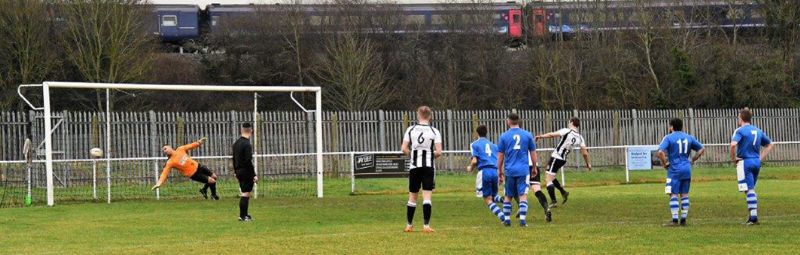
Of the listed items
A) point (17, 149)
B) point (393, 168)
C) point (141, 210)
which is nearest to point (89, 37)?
point (17, 149)

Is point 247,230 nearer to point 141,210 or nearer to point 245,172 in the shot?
point 245,172

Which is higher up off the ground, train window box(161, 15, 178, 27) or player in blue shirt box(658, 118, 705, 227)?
train window box(161, 15, 178, 27)

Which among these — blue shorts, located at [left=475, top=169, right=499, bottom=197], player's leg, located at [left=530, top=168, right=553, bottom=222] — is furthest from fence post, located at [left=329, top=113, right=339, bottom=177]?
blue shorts, located at [left=475, top=169, right=499, bottom=197]

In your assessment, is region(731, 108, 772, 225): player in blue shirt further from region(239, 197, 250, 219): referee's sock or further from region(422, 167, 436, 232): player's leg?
region(239, 197, 250, 219): referee's sock

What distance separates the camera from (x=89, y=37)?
1997 inches

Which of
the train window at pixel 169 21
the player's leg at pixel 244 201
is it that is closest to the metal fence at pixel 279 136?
the player's leg at pixel 244 201

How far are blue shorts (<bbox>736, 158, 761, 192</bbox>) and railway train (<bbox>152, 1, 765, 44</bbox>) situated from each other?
44.1 m

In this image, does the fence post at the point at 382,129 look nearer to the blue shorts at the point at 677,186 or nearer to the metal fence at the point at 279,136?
the metal fence at the point at 279,136

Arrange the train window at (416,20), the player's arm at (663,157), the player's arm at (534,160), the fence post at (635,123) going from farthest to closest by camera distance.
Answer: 1. the train window at (416,20)
2. the fence post at (635,123)
3. the player's arm at (534,160)
4. the player's arm at (663,157)

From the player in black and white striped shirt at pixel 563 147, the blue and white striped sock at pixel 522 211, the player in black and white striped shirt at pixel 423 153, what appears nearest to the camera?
the player in black and white striped shirt at pixel 423 153

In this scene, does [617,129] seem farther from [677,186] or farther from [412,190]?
[412,190]

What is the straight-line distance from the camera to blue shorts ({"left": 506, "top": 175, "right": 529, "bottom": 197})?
2022 cm

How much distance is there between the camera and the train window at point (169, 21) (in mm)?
64938

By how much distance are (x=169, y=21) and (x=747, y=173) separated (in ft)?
160
